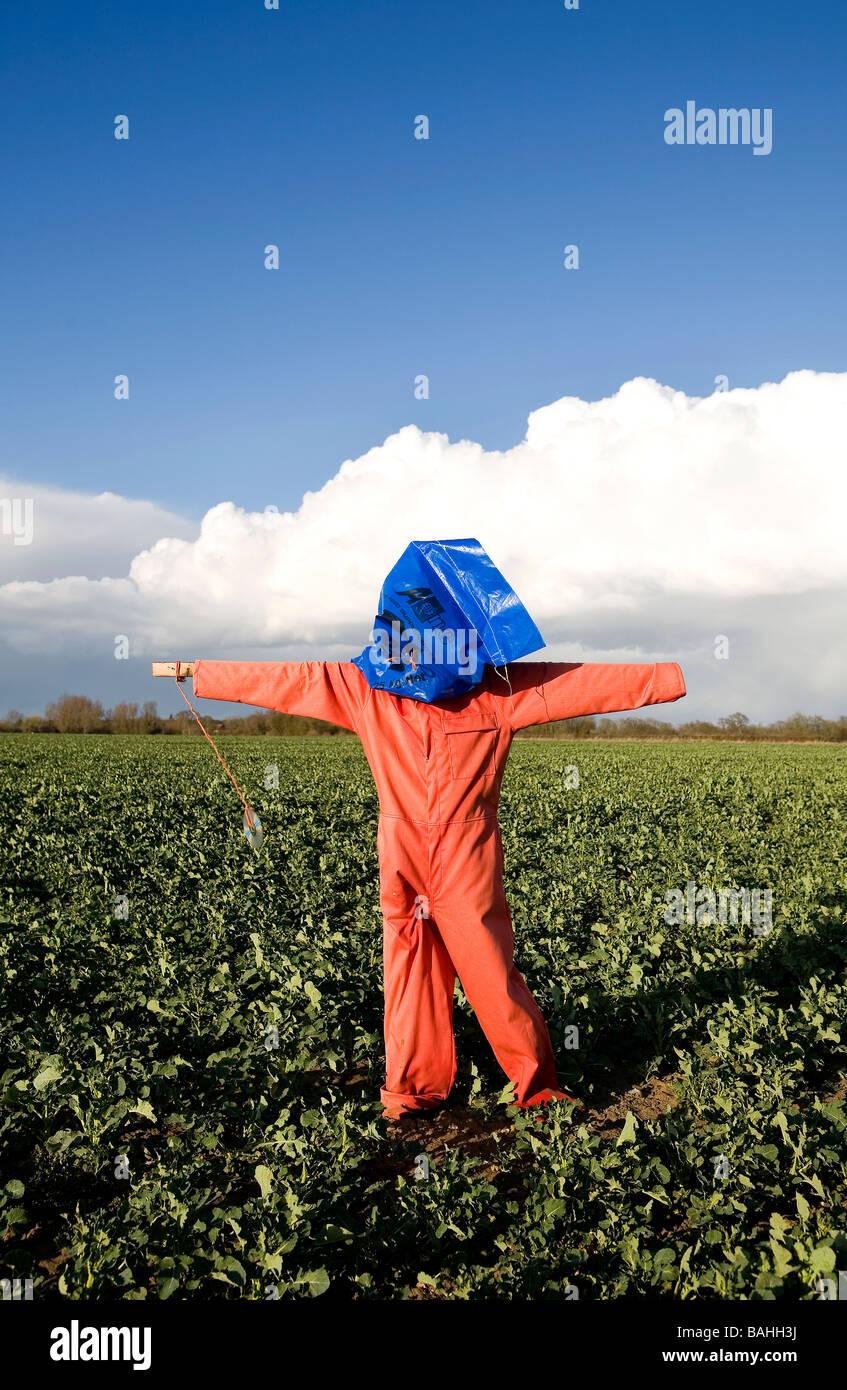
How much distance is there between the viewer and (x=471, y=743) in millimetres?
4023

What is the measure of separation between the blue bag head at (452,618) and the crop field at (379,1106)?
219 centimetres

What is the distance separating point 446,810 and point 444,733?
0.38m

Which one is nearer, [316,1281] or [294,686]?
[316,1281]

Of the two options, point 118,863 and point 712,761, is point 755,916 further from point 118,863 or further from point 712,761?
point 712,761

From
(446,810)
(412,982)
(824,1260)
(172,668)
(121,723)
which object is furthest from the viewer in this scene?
(121,723)

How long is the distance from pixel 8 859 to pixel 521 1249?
32.3ft

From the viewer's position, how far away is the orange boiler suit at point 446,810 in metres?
3.99

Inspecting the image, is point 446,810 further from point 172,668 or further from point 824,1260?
point 824,1260

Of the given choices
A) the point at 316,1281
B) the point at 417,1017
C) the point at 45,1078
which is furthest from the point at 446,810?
the point at 45,1078

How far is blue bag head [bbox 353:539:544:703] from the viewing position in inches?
149

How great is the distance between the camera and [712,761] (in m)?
29.8

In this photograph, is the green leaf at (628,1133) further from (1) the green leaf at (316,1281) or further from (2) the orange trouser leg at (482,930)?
(1) the green leaf at (316,1281)

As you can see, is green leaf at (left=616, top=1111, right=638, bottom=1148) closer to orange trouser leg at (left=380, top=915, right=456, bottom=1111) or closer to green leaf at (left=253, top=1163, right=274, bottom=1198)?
orange trouser leg at (left=380, top=915, right=456, bottom=1111)

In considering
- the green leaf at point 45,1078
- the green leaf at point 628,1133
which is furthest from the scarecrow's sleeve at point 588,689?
the green leaf at point 45,1078
